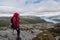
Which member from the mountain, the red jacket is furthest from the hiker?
the mountain

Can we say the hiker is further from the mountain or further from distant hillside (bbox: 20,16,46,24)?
the mountain

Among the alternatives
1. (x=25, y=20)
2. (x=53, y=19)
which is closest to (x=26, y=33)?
(x=25, y=20)

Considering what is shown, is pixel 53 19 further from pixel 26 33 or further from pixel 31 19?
pixel 26 33

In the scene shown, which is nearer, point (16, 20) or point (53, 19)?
point (16, 20)

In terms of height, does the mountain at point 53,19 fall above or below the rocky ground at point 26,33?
above

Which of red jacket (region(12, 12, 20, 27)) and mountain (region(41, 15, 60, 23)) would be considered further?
mountain (region(41, 15, 60, 23))

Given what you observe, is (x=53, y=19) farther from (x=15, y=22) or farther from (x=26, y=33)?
(x=15, y=22)

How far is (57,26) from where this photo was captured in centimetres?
295

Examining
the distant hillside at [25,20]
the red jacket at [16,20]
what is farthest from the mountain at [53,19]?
the red jacket at [16,20]

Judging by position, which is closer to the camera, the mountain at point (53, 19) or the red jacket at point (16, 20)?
the red jacket at point (16, 20)

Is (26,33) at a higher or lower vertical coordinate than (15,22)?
lower

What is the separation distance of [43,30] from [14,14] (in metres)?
0.55

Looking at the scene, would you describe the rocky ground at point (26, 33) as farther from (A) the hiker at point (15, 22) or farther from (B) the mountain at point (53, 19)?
(B) the mountain at point (53, 19)

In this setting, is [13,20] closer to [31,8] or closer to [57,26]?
[31,8]
